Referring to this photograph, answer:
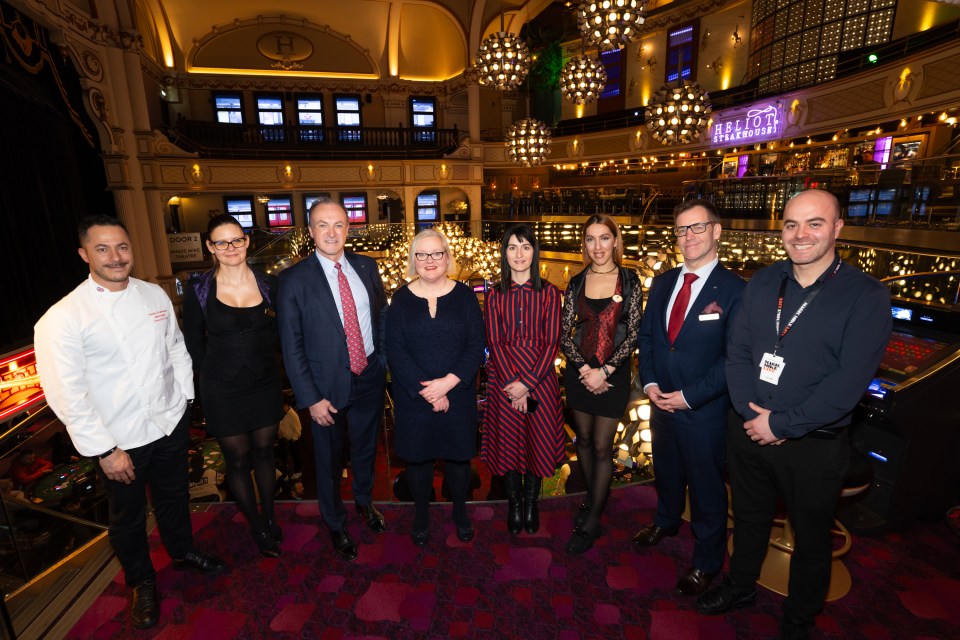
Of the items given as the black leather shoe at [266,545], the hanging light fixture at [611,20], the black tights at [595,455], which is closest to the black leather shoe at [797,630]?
the black tights at [595,455]

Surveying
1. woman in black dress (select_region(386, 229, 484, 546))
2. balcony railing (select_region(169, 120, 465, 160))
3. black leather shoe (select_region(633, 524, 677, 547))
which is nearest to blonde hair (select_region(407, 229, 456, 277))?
woman in black dress (select_region(386, 229, 484, 546))

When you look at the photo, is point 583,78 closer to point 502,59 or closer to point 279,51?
point 502,59

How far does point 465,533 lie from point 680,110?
5.91m

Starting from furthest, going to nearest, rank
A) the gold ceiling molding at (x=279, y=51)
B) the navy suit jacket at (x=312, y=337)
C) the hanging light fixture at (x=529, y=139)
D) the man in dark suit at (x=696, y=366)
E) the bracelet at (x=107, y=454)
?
the gold ceiling molding at (x=279, y=51) → the hanging light fixture at (x=529, y=139) → the navy suit jacket at (x=312, y=337) → the man in dark suit at (x=696, y=366) → the bracelet at (x=107, y=454)

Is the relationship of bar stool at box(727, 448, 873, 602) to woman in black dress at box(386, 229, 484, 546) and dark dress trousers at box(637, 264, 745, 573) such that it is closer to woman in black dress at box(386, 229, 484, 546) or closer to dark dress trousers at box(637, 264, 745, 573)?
dark dress trousers at box(637, 264, 745, 573)

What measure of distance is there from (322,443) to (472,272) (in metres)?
9.74

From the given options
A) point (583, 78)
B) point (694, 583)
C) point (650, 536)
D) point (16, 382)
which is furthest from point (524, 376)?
point (583, 78)

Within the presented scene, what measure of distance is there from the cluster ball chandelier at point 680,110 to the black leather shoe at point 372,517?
593 cm

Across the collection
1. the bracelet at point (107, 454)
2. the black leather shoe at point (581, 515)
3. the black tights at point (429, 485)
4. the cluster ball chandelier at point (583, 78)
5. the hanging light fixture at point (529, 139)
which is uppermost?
the cluster ball chandelier at point (583, 78)

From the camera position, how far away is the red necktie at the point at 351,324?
2373 mm

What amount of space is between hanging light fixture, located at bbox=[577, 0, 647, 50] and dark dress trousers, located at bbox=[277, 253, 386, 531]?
155 inches

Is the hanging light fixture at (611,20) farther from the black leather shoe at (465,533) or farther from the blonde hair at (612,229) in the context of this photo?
the black leather shoe at (465,533)

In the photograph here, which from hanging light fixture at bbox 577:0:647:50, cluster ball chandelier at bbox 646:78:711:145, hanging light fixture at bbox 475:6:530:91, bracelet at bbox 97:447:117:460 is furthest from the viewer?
hanging light fixture at bbox 475:6:530:91

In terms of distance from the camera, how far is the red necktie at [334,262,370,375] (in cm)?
237
